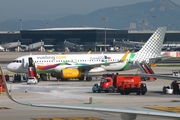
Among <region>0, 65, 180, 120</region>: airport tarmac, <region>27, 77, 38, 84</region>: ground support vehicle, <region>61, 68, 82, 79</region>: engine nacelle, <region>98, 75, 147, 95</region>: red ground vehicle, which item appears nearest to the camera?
<region>0, 65, 180, 120</region>: airport tarmac

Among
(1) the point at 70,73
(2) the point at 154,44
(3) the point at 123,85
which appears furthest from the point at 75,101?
(2) the point at 154,44

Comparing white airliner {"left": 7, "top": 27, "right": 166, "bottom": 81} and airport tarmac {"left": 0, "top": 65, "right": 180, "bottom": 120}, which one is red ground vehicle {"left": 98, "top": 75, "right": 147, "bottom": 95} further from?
white airliner {"left": 7, "top": 27, "right": 166, "bottom": 81}

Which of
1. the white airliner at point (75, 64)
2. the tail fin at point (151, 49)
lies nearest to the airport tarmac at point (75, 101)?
the white airliner at point (75, 64)

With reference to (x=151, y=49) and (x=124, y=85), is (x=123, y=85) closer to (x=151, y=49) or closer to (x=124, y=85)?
(x=124, y=85)

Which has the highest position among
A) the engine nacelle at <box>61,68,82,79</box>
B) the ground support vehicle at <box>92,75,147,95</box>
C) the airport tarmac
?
the engine nacelle at <box>61,68,82,79</box>

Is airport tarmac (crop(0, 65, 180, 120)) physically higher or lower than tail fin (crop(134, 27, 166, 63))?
lower

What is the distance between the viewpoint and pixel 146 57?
77.9 m

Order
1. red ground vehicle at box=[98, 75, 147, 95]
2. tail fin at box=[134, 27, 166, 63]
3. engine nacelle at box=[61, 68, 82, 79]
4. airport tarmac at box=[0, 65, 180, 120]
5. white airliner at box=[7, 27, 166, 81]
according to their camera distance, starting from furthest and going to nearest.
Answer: tail fin at box=[134, 27, 166, 63]
white airliner at box=[7, 27, 166, 81]
engine nacelle at box=[61, 68, 82, 79]
red ground vehicle at box=[98, 75, 147, 95]
airport tarmac at box=[0, 65, 180, 120]

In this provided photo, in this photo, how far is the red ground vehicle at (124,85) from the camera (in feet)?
166

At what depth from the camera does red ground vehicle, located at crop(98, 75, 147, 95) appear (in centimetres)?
5059

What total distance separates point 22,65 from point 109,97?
27901 mm

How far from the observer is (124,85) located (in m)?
51.1

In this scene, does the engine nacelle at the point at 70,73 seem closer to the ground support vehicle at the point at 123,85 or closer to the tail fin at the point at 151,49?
the tail fin at the point at 151,49

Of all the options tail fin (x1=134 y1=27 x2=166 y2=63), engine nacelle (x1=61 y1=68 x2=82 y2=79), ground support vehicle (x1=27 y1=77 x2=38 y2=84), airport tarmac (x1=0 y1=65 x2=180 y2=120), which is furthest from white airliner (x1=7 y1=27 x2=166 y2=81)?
airport tarmac (x1=0 y1=65 x2=180 y2=120)
